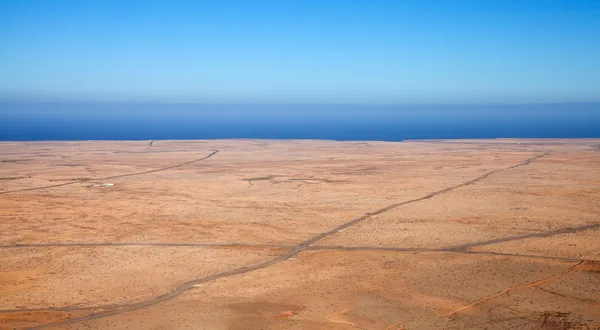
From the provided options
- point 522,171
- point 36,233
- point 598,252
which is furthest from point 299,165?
point 598,252

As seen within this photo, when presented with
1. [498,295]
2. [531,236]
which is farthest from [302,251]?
[531,236]

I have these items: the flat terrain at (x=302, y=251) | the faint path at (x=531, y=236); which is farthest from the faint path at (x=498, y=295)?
the faint path at (x=531, y=236)

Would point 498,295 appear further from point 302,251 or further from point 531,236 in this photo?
point 531,236

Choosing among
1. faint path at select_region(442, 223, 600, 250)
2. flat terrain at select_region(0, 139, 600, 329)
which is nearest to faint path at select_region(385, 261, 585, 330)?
flat terrain at select_region(0, 139, 600, 329)

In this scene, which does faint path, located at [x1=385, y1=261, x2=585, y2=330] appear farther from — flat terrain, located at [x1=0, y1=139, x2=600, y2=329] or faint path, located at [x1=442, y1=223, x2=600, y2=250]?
faint path, located at [x1=442, y1=223, x2=600, y2=250]

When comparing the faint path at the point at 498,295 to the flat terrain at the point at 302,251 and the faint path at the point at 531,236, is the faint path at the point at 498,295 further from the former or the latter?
the faint path at the point at 531,236

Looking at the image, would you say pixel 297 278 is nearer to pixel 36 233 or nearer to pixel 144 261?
pixel 144 261

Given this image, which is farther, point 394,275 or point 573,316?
point 394,275

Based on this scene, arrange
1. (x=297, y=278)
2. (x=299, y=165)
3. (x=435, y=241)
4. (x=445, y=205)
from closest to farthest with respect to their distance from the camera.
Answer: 1. (x=297, y=278)
2. (x=435, y=241)
3. (x=445, y=205)
4. (x=299, y=165)
